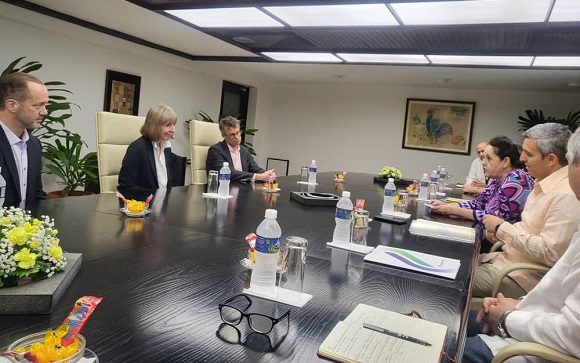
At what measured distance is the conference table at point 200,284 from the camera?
0.73 m

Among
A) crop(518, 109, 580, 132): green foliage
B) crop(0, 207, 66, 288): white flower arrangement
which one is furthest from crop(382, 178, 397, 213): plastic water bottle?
crop(518, 109, 580, 132): green foliage

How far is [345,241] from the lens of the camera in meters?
1.53

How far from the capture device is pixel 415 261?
54.5 inches

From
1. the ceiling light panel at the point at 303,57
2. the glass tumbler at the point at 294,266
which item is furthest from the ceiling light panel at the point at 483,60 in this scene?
the glass tumbler at the point at 294,266

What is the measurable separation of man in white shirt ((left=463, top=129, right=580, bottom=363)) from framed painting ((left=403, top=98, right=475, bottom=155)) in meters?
6.25

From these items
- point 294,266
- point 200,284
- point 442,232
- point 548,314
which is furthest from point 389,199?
point 200,284

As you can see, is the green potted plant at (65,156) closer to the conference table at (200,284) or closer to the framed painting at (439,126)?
the conference table at (200,284)

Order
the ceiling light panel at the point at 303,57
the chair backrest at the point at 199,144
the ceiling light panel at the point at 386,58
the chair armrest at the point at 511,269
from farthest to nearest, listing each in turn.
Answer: the ceiling light panel at the point at 303,57, the ceiling light panel at the point at 386,58, the chair backrest at the point at 199,144, the chair armrest at the point at 511,269

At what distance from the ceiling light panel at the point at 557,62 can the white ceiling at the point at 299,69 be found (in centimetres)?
58

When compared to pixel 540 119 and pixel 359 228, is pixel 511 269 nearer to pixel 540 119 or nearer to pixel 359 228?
pixel 359 228

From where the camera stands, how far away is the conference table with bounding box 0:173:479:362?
73 centimetres

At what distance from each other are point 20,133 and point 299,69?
204 inches

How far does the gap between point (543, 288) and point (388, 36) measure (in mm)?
2902

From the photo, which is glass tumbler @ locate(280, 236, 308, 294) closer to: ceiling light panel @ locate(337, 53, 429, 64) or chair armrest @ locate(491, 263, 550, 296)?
chair armrest @ locate(491, 263, 550, 296)
